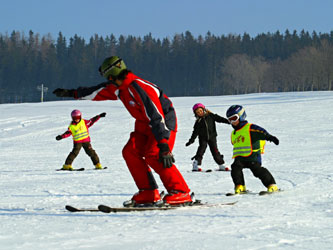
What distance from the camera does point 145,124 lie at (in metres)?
4.61

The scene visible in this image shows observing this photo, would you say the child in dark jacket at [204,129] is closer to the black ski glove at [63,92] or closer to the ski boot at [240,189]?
the ski boot at [240,189]

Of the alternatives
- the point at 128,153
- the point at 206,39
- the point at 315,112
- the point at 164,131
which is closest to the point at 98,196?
the point at 128,153

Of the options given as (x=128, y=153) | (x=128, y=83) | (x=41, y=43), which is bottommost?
(x=128, y=153)

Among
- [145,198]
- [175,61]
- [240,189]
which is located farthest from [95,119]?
[175,61]

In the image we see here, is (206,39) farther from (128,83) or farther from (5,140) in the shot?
(128,83)

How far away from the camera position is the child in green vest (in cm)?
583

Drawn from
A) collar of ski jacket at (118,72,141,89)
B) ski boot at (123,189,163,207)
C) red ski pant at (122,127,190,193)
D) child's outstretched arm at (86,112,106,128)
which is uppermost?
collar of ski jacket at (118,72,141,89)

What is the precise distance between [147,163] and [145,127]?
0.34 meters

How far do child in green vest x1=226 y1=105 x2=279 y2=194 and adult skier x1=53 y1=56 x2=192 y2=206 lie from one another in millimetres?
1397

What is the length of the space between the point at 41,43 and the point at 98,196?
140736 millimetres

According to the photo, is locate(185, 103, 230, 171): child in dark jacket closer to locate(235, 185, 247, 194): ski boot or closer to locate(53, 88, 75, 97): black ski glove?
locate(235, 185, 247, 194): ski boot

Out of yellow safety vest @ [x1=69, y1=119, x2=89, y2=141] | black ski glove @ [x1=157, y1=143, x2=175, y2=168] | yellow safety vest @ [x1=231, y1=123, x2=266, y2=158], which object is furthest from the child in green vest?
yellow safety vest @ [x1=69, y1=119, x2=89, y2=141]

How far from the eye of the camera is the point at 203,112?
944 centimetres

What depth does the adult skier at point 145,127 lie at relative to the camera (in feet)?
14.1
